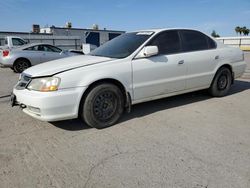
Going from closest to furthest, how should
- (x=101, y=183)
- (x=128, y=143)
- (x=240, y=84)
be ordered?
(x=101, y=183) < (x=128, y=143) < (x=240, y=84)

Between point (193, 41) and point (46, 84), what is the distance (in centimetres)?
309

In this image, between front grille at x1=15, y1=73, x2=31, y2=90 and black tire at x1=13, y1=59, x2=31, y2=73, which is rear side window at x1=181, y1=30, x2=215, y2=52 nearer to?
front grille at x1=15, y1=73, x2=31, y2=90

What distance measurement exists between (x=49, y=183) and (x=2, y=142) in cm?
135

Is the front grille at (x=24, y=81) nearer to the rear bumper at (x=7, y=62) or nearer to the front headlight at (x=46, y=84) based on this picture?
the front headlight at (x=46, y=84)

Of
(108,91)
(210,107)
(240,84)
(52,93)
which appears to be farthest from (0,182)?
(240,84)

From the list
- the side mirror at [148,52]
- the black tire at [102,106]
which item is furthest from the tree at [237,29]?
the black tire at [102,106]

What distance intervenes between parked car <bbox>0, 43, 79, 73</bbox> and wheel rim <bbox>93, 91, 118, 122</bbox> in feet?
24.6

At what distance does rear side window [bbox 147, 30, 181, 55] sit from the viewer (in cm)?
419

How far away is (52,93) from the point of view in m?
3.19

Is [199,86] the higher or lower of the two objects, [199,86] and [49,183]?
the higher

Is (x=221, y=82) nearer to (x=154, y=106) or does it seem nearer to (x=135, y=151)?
(x=154, y=106)

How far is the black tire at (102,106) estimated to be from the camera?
345 cm

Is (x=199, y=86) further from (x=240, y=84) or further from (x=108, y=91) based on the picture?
(x=240, y=84)

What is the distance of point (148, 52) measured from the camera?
3.79 m
